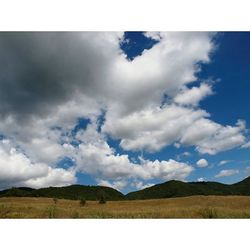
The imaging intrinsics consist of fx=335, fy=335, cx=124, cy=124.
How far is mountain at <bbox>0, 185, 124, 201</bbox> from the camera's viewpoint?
228 feet

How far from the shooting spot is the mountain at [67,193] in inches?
2736
